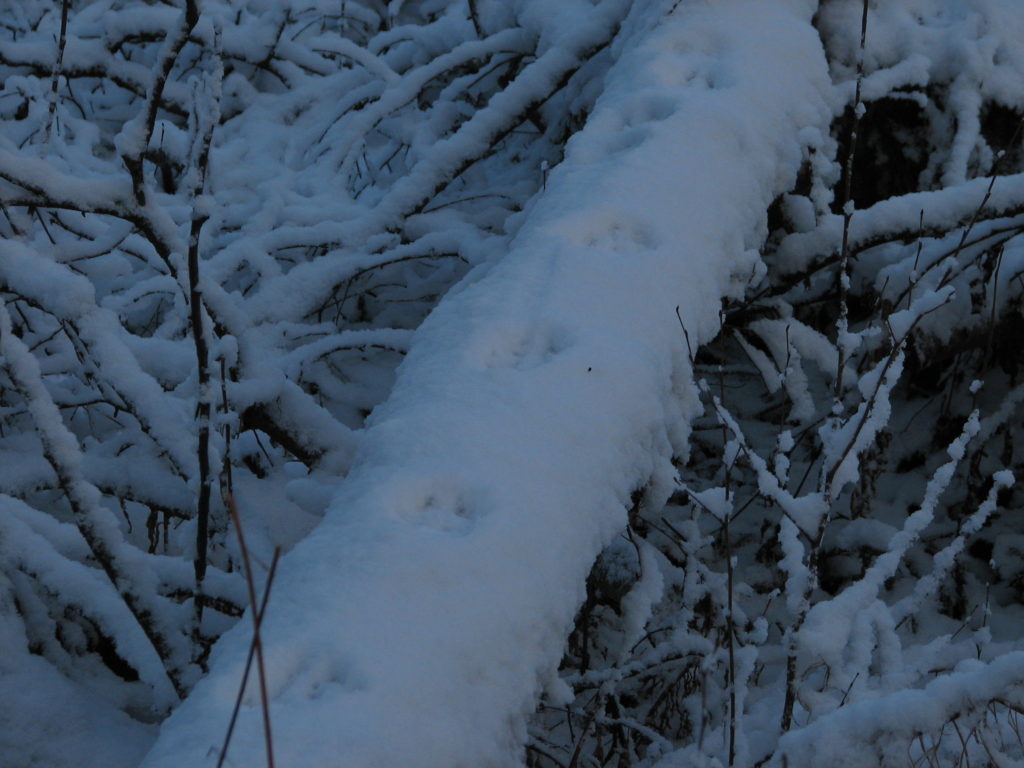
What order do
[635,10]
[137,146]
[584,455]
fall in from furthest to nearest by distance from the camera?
[635,10], [137,146], [584,455]

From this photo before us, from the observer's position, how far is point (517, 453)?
1443 millimetres

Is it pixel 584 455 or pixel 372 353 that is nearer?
pixel 584 455

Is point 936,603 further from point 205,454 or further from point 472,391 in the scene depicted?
point 205,454

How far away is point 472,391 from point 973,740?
1060 mm

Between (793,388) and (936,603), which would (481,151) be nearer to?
(793,388)

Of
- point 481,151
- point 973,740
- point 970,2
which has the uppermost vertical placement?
point 970,2

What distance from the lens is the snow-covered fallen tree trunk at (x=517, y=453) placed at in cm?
111

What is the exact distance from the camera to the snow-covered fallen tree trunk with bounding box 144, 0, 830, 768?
43.5 inches

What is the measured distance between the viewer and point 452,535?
Result: 1.32 metres

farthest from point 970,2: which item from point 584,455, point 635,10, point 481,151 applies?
point 584,455

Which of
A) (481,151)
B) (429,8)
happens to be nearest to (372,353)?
(481,151)

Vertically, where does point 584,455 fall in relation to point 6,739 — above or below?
above

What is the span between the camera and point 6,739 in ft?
5.24

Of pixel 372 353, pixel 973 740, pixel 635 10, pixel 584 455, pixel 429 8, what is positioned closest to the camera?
pixel 584 455
